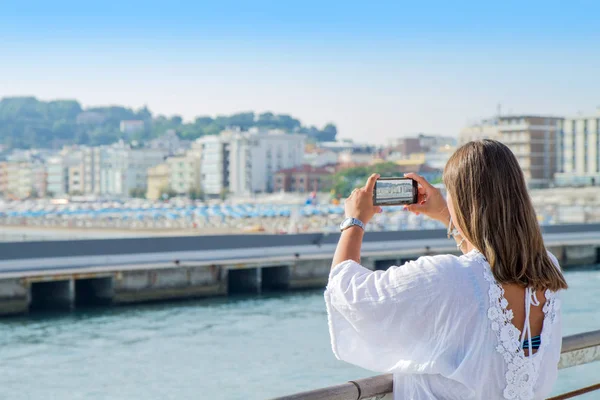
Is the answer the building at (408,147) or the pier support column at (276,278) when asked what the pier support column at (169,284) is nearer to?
the pier support column at (276,278)

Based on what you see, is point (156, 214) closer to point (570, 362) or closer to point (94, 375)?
point (94, 375)

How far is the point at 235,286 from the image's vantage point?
25766 millimetres

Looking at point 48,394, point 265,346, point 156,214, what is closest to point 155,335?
point 265,346

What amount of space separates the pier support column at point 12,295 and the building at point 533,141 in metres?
88.4

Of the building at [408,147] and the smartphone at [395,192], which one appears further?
the building at [408,147]

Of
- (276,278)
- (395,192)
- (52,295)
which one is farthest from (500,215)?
(276,278)

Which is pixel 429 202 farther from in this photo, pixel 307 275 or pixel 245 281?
pixel 307 275

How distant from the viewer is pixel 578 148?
10562 cm

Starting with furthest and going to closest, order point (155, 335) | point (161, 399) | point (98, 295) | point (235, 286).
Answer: point (235, 286) < point (98, 295) < point (155, 335) < point (161, 399)

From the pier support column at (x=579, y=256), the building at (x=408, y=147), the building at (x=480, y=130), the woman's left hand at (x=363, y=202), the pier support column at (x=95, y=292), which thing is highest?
the building at (x=480, y=130)

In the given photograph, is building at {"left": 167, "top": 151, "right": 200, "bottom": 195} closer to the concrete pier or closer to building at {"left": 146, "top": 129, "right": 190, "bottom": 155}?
building at {"left": 146, "top": 129, "right": 190, "bottom": 155}

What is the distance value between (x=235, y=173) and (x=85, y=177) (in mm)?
37158

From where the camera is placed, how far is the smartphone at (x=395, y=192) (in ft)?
6.23

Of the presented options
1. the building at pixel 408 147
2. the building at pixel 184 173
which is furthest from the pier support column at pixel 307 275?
the building at pixel 408 147
